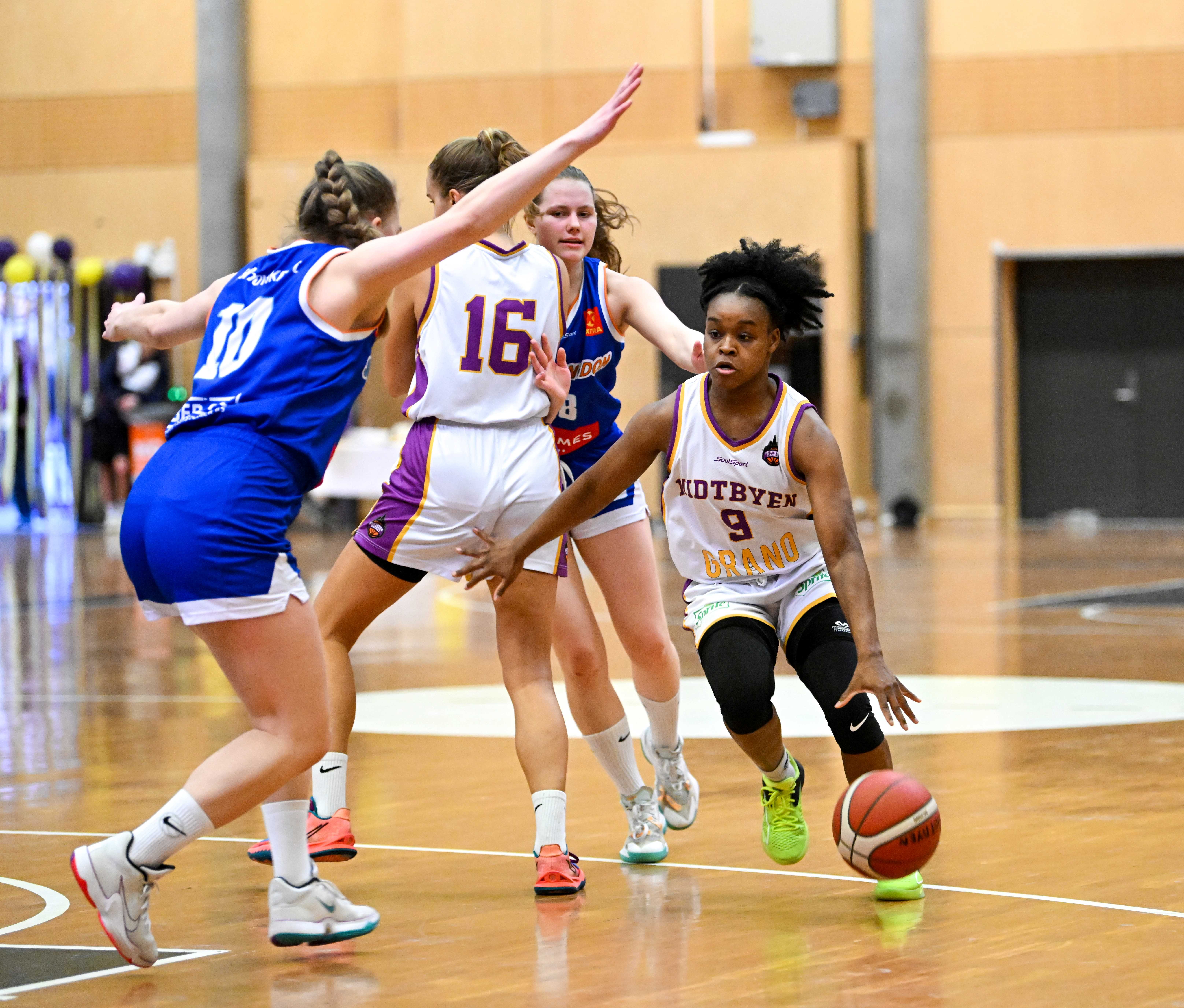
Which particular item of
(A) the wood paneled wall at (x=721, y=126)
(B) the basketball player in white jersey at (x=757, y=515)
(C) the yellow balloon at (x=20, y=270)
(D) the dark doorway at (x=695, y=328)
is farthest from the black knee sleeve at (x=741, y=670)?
(C) the yellow balloon at (x=20, y=270)

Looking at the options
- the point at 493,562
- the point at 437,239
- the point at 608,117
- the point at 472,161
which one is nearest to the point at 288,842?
the point at 493,562

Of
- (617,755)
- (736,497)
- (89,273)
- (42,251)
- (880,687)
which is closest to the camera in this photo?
(880,687)

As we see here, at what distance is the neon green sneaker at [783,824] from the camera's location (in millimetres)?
4352

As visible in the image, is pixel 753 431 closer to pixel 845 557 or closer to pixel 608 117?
pixel 845 557

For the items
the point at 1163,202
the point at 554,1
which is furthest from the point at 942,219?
the point at 554,1

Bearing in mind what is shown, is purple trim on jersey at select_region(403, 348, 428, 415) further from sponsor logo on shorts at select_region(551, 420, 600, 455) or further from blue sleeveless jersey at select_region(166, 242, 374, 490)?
blue sleeveless jersey at select_region(166, 242, 374, 490)

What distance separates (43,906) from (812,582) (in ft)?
6.43

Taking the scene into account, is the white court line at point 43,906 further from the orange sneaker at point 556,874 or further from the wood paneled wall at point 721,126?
the wood paneled wall at point 721,126

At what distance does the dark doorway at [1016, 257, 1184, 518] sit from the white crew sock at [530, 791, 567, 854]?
17266 millimetres

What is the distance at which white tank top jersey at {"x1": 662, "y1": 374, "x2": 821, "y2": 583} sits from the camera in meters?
4.27

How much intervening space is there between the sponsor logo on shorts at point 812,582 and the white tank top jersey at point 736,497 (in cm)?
3

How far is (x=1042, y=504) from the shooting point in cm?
2086

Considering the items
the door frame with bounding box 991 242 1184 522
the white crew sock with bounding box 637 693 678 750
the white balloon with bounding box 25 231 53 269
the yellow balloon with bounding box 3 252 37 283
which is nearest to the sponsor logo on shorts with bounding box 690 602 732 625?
the white crew sock with bounding box 637 693 678 750

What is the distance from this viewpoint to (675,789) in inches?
193
